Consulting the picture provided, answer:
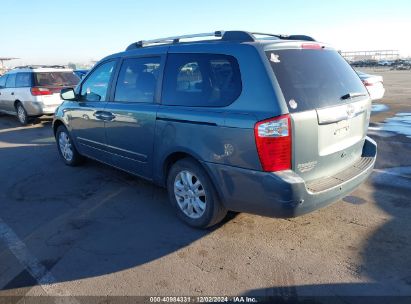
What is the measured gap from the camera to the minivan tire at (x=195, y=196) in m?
3.43

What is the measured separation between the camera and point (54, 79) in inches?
411

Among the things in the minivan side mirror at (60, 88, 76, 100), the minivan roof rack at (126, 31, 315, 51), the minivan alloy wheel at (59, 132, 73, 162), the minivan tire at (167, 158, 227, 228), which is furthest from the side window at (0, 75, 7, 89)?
the minivan tire at (167, 158, 227, 228)

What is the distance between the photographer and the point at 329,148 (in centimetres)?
317

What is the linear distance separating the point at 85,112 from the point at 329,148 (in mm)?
3547

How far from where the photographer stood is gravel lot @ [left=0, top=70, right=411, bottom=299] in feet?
9.33

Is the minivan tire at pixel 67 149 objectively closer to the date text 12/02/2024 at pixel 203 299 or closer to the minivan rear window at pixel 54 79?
the date text 12/02/2024 at pixel 203 299

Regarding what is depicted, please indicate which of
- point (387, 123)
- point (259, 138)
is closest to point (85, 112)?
Answer: point (259, 138)

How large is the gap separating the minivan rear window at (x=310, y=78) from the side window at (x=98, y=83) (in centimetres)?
253

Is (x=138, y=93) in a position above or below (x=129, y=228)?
above

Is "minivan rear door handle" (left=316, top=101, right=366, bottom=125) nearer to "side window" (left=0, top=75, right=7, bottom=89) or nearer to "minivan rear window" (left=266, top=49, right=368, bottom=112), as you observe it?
"minivan rear window" (left=266, top=49, right=368, bottom=112)

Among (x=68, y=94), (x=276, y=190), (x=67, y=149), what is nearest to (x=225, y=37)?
(x=276, y=190)

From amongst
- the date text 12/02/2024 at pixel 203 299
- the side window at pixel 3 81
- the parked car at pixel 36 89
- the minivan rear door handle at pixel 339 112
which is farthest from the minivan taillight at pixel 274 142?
the side window at pixel 3 81

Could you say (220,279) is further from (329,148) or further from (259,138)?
(329,148)

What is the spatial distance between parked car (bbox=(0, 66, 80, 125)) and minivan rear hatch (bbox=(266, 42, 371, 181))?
28.2ft
